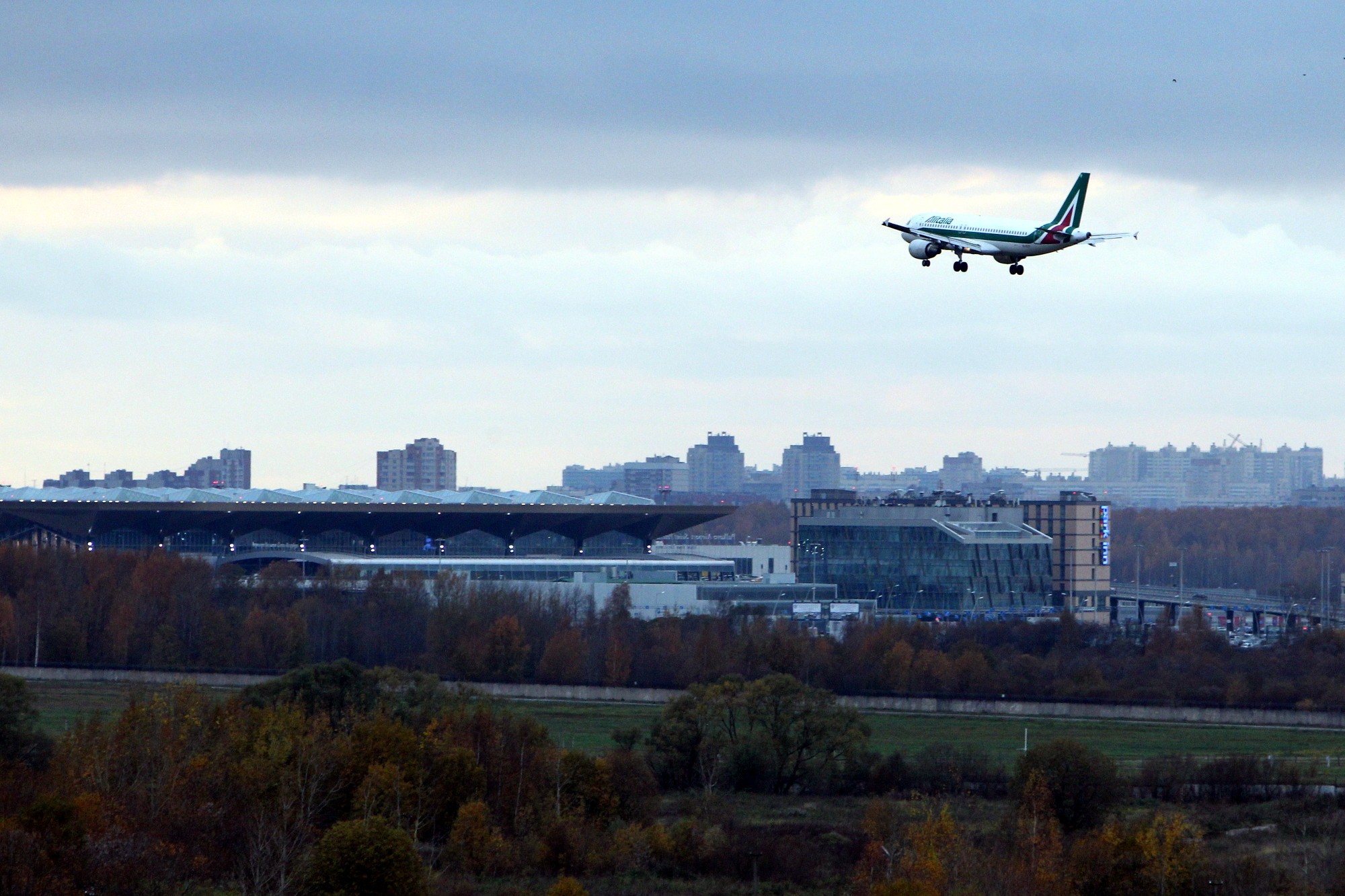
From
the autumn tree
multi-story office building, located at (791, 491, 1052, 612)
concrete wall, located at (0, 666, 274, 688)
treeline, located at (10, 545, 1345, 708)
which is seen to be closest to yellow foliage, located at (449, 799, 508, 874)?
treeline, located at (10, 545, 1345, 708)

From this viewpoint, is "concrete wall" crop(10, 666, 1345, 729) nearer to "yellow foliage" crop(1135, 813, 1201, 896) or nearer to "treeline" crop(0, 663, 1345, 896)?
"treeline" crop(0, 663, 1345, 896)

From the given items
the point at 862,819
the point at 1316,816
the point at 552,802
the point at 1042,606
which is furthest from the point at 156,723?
the point at 1042,606

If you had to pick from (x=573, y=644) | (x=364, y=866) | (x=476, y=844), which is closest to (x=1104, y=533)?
(x=573, y=644)

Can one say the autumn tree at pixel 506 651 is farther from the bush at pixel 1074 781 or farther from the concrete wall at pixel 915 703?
the bush at pixel 1074 781

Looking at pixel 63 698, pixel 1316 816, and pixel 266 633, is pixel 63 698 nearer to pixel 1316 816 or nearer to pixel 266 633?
pixel 266 633

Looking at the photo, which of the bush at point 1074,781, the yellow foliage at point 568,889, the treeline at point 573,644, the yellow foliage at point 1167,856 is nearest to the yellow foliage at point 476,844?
the yellow foliage at point 568,889

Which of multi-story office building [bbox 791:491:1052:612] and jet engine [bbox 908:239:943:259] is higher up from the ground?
jet engine [bbox 908:239:943:259]

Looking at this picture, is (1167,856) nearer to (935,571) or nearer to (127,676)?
(127,676)
